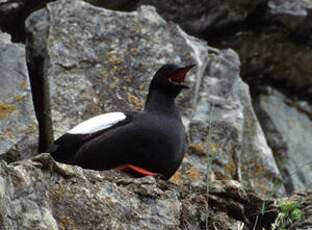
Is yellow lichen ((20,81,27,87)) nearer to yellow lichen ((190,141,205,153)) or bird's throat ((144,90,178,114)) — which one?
bird's throat ((144,90,178,114))

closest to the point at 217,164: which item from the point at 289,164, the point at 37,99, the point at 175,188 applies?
the point at 289,164

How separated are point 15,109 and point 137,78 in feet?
5.34

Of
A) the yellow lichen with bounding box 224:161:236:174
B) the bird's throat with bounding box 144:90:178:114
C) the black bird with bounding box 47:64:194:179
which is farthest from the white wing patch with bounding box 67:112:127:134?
the yellow lichen with bounding box 224:161:236:174

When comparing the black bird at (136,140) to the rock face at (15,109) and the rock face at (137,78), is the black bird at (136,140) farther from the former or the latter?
the rock face at (137,78)

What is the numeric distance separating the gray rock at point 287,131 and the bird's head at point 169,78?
2806mm

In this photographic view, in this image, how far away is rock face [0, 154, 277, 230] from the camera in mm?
3316

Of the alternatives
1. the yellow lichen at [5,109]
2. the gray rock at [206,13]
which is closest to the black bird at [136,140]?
the yellow lichen at [5,109]

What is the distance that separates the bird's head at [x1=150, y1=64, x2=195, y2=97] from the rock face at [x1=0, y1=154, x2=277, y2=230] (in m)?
1.60

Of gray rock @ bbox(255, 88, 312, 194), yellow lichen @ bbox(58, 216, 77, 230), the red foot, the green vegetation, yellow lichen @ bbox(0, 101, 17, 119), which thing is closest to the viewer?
yellow lichen @ bbox(58, 216, 77, 230)

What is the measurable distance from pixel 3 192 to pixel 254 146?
4.74 metres

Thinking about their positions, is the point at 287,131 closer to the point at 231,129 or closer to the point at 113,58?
the point at 231,129

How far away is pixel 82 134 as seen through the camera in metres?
5.52

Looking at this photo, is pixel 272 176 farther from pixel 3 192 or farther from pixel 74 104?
pixel 3 192

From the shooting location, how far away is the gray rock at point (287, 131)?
793 cm
